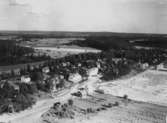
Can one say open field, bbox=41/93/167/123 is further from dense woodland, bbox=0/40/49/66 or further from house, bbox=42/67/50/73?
dense woodland, bbox=0/40/49/66

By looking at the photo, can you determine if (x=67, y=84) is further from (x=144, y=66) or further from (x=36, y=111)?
(x=144, y=66)

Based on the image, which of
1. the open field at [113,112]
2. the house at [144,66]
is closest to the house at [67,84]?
the open field at [113,112]

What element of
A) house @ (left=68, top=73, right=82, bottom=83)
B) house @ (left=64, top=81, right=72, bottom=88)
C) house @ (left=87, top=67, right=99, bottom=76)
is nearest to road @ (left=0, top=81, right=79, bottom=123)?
house @ (left=64, top=81, right=72, bottom=88)

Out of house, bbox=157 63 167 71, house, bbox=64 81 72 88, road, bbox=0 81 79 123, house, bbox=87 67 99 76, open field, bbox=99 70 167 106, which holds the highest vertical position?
house, bbox=87 67 99 76

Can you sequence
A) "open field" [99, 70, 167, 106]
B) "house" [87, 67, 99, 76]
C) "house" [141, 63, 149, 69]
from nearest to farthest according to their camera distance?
"open field" [99, 70, 167, 106] < "house" [87, 67, 99, 76] < "house" [141, 63, 149, 69]

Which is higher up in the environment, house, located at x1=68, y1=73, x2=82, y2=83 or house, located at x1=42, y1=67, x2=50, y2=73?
house, located at x1=42, y1=67, x2=50, y2=73

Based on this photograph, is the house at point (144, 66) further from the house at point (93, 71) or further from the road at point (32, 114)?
the road at point (32, 114)

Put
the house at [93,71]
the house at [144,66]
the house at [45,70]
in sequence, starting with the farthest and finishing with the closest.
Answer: the house at [144,66] < the house at [45,70] < the house at [93,71]

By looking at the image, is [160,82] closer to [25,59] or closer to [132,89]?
[132,89]
